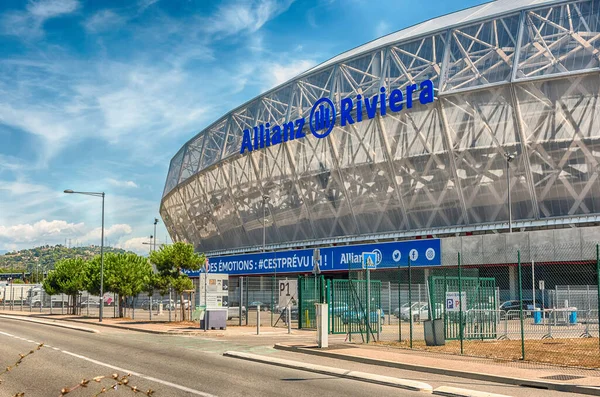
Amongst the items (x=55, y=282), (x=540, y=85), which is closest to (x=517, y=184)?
(x=540, y=85)

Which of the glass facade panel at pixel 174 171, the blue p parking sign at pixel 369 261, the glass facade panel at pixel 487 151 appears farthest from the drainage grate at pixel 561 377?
the glass facade panel at pixel 174 171

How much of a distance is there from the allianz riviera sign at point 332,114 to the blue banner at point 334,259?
10.4 m

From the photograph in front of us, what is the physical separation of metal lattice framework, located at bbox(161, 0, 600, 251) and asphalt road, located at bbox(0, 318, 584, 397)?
2967cm

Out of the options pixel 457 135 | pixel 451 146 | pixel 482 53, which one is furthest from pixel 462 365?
pixel 482 53

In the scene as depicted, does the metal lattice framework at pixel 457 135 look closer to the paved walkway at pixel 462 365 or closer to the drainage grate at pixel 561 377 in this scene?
the paved walkway at pixel 462 365

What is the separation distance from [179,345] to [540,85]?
32.1 meters

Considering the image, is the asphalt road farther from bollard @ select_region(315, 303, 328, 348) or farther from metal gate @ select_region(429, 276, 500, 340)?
metal gate @ select_region(429, 276, 500, 340)

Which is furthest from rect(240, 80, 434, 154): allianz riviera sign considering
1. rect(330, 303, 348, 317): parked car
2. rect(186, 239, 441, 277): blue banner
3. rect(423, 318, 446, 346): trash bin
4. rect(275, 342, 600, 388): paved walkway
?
rect(275, 342, 600, 388): paved walkway

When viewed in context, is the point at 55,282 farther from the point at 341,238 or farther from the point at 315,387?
the point at 315,387

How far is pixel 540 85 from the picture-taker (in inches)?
1807

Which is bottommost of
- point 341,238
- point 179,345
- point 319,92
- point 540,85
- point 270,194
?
point 179,345

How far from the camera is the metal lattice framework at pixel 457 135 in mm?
46000

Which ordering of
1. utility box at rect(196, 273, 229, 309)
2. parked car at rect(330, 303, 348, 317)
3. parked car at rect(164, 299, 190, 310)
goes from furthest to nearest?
parked car at rect(164, 299, 190, 310) < utility box at rect(196, 273, 229, 309) < parked car at rect(330, 303, 348, 317)

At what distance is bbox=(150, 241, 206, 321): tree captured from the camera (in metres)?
41.4
